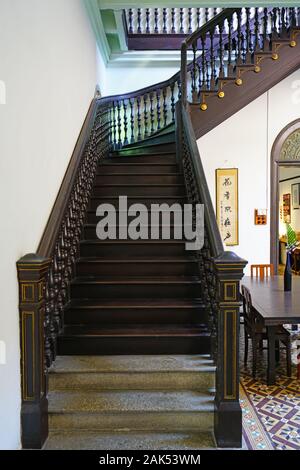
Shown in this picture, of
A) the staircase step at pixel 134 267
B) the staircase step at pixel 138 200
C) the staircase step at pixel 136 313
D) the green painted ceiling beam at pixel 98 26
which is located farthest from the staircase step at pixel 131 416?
the green painted ceiling beam at pixel 98 26

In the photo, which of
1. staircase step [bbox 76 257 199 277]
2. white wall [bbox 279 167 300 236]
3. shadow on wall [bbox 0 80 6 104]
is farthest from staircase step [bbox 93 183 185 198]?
white wall [bbox 279 167 300 236]

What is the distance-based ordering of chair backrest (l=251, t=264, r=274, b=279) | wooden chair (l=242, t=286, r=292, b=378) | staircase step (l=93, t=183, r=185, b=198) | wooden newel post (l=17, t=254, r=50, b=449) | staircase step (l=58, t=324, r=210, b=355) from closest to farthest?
wooden newel post (l=17, t=254, r=50, b=449), staircase step (l=58, t=324, r=210, b=355), wooden chair (l=242, t=286, r=292, b=378), staircase step (l=93, t=183, r=185, b=198), chair backrest (l=251, t=264, r=274, b=279)

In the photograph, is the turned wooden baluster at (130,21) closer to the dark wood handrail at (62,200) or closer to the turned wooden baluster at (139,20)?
the turned wooden baluster at (139,20)

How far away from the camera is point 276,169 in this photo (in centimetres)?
530

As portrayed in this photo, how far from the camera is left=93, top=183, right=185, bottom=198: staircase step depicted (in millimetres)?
4094

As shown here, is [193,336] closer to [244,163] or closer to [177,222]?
[177,222]

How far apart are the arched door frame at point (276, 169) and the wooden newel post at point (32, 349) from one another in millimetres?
4095

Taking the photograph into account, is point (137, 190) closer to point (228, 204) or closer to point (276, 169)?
point (228, 204)

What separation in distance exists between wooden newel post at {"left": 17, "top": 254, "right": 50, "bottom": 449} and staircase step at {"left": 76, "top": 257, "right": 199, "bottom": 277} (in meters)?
1.19

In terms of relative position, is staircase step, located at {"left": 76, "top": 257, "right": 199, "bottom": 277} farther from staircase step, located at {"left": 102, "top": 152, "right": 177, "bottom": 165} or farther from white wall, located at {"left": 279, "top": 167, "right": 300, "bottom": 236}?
white wall, located at {"left": 279, "top": 167, "right": 300, "bottom": 236}

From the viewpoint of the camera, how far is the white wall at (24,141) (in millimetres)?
1788

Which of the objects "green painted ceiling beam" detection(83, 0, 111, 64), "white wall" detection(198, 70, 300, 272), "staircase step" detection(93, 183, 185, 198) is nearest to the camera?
"green painted ceiling beam" detection(83, 0, 111, 64)

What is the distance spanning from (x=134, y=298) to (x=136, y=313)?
0.22m

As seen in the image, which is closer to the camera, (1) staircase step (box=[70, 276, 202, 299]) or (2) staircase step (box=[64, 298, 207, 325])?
(2) staircase step (box=[64, 298, 207, 325])
